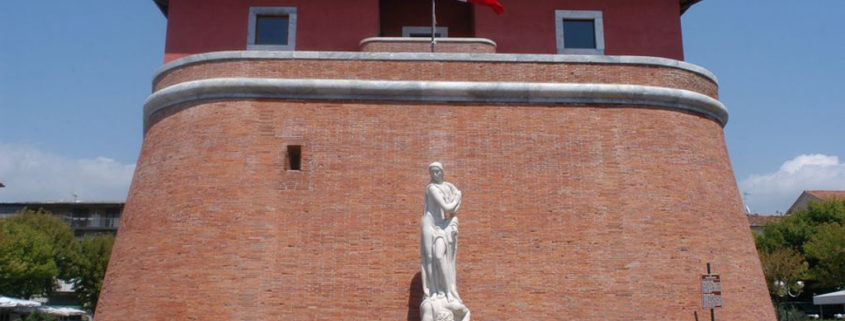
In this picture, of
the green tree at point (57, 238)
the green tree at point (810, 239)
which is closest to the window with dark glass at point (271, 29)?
the green tree at point (810, 239)

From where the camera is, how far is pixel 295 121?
45.9ft

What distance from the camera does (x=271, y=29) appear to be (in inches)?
682

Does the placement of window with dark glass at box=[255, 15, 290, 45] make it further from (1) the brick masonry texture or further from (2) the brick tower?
(1) the brick masonry texture

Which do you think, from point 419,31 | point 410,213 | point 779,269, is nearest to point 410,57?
point 410,213

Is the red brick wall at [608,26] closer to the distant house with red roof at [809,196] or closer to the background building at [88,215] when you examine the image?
the distant house with red roof at [809,196]

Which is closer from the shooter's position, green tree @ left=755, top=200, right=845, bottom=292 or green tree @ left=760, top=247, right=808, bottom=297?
green tree @ left=760, top=247, right=808, bottom=297

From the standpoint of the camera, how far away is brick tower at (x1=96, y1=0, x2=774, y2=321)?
13.1 m


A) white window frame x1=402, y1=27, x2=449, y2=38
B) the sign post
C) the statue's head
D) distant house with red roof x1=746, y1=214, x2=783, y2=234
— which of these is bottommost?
the sign post

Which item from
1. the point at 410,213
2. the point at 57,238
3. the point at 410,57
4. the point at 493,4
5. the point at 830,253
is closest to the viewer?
the point at 410,213

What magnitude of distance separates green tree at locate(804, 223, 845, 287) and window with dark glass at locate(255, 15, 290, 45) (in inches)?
1009

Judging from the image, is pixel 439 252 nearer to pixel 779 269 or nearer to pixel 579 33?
pixel 579 33

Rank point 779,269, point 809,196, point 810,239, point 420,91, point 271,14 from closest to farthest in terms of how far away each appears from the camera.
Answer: point 420,91, point 271,14, point 779,269, point 810,239, point 809,196

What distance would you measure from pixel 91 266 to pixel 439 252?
33910mm

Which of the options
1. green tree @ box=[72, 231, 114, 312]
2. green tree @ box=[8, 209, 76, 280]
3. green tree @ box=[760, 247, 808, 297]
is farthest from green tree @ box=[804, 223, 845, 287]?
green tree @ box=[8, 209, 76, 280]
